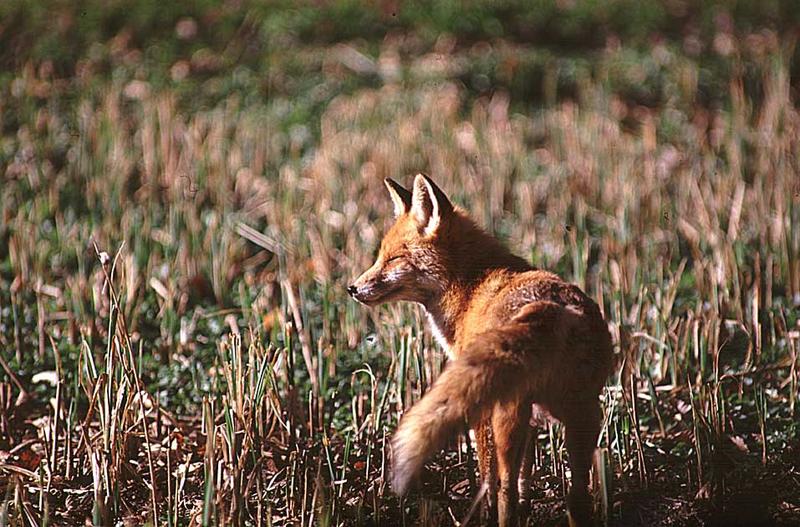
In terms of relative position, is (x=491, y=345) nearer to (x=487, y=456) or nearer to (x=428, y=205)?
(x=487, y=456)

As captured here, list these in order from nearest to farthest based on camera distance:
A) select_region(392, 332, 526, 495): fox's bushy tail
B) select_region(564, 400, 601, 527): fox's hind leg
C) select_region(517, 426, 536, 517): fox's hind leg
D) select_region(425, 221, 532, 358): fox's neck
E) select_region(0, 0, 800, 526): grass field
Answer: select_region(392, 332, 526, 495): fox's bushy tail
select_region(564, 400, 601, 527): fox's hind leg
select_region(517, 426, 536, 517): fox's hind leg
select_region(425, 221, 532, 358): fox's neck
select_region(0, 0, 800, 526): grass field

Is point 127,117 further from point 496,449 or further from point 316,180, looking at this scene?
point 496,449

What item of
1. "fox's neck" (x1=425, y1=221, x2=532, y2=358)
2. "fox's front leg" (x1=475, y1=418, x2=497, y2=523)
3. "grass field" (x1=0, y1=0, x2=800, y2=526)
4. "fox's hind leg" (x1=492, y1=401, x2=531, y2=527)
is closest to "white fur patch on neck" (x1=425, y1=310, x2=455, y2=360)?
"fox's neck" (x1=425, y1=221, x2=532, y2=358)

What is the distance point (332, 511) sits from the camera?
3.80 metres

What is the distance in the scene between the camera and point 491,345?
313cm

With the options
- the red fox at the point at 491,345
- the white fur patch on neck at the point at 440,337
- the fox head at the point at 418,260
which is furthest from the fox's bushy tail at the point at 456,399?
the fox head at the point at 418,260

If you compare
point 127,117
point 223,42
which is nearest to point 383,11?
point 223,42

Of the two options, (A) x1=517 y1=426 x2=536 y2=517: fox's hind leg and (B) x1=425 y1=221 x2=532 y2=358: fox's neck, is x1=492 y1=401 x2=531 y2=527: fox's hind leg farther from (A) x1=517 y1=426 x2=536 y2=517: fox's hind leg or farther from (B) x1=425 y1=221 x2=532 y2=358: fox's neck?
(B) x1=425 y1=221 x2=532 y2=358: fox's neck

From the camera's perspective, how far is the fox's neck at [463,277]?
12.9 ft

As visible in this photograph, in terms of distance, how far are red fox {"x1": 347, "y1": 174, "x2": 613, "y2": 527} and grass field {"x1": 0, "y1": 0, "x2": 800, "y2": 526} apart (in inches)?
10.1

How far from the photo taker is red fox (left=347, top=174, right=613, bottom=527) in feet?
9.86

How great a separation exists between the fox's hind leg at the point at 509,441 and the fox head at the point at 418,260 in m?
0.80

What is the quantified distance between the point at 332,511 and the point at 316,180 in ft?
13.6

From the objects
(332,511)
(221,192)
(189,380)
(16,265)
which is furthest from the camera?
(221,192)
